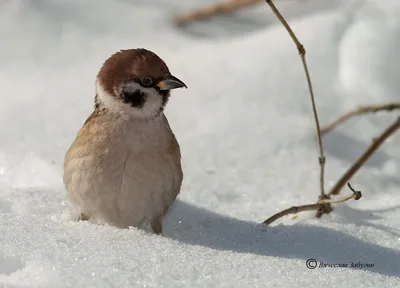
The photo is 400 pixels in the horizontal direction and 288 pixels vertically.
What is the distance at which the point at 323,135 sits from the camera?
4.50 m

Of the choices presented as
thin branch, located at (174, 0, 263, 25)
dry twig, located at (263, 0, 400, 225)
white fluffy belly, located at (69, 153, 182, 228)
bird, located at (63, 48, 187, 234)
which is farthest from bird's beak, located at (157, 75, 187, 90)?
thin branch, located at (174, 0, 263, 25)

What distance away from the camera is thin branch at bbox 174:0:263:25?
569 centimetres

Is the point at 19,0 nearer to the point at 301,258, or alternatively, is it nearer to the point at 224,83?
the point at 224,83

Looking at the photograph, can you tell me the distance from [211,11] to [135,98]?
2772 mm

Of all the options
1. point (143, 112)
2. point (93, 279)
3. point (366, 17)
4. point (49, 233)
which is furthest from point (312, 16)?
point (93, 279)

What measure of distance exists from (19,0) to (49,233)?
2841 mm

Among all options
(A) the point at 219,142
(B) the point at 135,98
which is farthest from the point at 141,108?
(A) the point at 219,142

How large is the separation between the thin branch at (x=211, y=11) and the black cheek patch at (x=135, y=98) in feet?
8.36

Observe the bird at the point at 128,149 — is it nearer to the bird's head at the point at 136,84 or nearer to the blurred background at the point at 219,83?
the bird's head at the point at 136,84

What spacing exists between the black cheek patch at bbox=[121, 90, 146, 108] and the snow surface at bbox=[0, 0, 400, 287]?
0.50m

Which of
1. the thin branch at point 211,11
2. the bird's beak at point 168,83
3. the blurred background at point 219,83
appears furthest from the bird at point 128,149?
the thin branch at point 211,11

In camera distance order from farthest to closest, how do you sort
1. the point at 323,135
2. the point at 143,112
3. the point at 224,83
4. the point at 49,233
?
the point at 224,83 → the point at 323,135 → the point at 143,112 → the point at 49,233

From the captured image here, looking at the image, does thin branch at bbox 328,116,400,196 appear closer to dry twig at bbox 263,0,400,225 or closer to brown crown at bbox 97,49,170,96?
dry twig at bbox 263,0,400,225

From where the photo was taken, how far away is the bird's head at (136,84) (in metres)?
3.14
